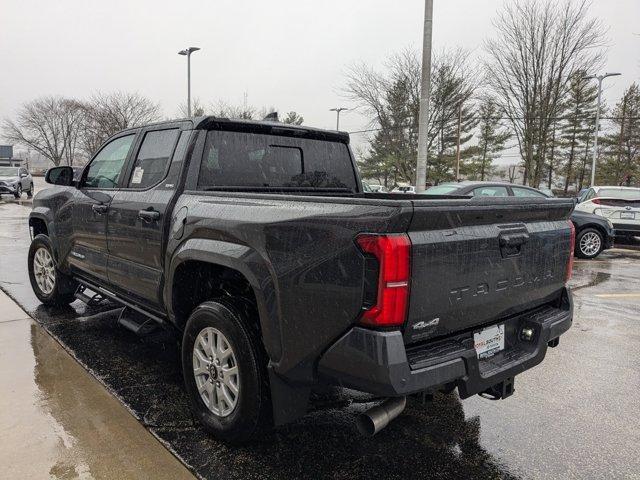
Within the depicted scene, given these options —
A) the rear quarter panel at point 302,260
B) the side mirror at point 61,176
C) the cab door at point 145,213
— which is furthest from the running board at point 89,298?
the rear quarter panel at point 302,260

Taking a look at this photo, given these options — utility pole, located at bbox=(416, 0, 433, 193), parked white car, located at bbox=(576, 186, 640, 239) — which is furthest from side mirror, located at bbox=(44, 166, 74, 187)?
parked white car, located at bbox=(576, 186, 640, 239)

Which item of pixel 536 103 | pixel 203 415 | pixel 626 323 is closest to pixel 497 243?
pixel 203 415

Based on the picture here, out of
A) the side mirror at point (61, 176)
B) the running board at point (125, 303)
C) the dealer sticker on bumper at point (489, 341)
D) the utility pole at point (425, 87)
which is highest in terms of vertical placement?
the utility pole at point (425, 87)

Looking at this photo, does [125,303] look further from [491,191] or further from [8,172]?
[8,172]

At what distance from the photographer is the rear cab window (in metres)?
3.38

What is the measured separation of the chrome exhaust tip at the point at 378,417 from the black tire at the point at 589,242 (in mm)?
10022

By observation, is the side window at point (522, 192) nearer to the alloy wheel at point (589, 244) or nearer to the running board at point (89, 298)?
the alloy wheel at point (589, 244)

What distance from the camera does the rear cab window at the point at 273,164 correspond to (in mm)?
3385

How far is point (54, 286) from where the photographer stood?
523cm

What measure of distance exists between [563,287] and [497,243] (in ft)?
3.12

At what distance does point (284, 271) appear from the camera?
2.33m

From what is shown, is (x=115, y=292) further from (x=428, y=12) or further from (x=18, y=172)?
(x=18, y=172)

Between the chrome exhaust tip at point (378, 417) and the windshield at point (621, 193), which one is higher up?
the windshield at point (621, 193)

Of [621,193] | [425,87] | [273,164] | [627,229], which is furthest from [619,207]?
[273,164]
